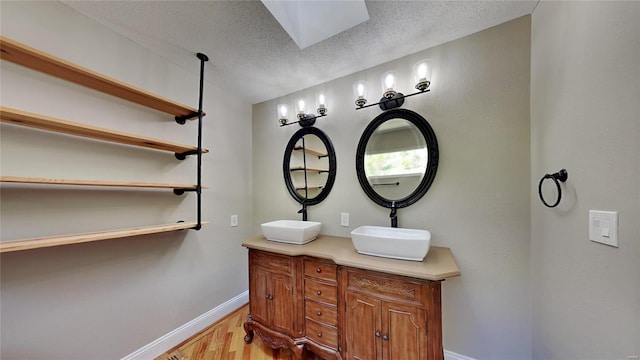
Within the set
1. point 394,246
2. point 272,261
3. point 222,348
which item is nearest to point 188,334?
point 222,348

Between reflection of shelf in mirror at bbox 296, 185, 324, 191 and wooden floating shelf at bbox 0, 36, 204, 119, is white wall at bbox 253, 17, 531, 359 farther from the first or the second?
wooden floating shelf at bbox 0, 36, 204, 119

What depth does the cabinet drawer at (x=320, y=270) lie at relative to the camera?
1.34 metres

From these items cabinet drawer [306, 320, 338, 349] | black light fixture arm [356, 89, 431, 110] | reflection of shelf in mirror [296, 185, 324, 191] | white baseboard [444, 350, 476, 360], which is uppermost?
black light fixture arm [356, 89, 431, 110]

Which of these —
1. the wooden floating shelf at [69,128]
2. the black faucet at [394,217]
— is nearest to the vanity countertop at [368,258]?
the black faucet at [394,217]

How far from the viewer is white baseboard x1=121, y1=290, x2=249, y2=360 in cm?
150

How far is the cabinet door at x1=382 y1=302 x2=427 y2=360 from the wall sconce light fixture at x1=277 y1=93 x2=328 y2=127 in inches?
64.9

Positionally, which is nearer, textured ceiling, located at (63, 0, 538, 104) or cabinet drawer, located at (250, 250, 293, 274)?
textured ceiling, located at (63, 0, 538, 104)

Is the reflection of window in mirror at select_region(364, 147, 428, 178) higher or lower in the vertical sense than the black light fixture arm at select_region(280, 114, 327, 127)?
lower

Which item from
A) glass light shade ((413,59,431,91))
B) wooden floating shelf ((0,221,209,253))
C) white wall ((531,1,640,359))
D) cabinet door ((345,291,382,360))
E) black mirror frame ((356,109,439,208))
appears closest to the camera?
white wall ((531,1,640,359))

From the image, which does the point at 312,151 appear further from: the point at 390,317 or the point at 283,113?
the point at 390,317

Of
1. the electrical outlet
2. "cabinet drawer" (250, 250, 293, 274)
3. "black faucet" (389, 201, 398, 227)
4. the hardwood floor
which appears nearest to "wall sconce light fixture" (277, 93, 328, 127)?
the electrical outlet

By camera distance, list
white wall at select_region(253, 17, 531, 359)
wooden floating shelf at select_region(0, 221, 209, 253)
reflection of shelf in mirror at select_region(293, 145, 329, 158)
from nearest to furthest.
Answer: wooden floating shelf at select_region(0, 221, 209, 253)
white wall at select_region(253, 17, 531, 359)
reflection of shelf in mirror at select_region(293, 145, 329, 158)

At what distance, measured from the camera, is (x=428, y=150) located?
154cm

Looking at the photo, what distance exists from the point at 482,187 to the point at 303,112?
164 cm
